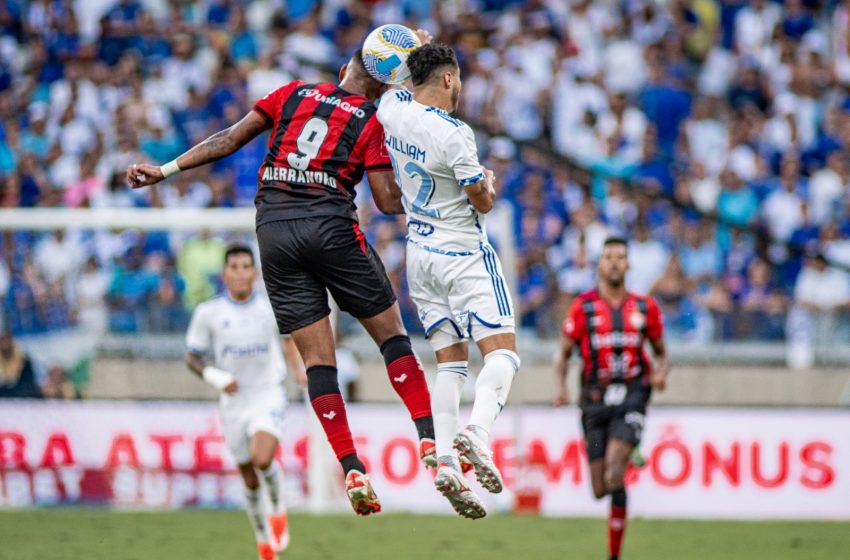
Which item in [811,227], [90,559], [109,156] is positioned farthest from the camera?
[109,156]

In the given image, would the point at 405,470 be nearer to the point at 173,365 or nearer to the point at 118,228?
the point at 173,365

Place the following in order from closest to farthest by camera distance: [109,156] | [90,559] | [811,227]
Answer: [90,559]
[811,227]
[109,156]

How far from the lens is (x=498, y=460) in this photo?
51.0ft

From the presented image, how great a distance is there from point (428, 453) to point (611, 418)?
4.17 m

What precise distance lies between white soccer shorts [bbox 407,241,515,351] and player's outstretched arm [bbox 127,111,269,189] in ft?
3.63

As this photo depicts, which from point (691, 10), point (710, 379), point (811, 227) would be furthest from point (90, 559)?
point (691, 10)

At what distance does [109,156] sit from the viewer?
61.1 ft

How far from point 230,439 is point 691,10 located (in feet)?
31.6

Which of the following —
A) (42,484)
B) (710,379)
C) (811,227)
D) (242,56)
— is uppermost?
(242,56)

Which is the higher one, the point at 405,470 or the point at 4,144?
the point at 4,144

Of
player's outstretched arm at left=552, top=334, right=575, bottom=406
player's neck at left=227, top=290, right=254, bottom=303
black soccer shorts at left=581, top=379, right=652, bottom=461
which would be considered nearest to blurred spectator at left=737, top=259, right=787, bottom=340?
black soccer shorts at left=581, top=379, right=652, bottom=461

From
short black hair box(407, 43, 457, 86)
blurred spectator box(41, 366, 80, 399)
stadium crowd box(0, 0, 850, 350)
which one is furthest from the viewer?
blurred spectator box(41, 366, 80, 399)

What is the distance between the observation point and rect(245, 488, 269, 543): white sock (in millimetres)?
12055

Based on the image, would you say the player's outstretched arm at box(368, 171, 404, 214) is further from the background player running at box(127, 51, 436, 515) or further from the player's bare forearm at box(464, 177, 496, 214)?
the player's bare forearm at box(464, 177, 496, 214)
